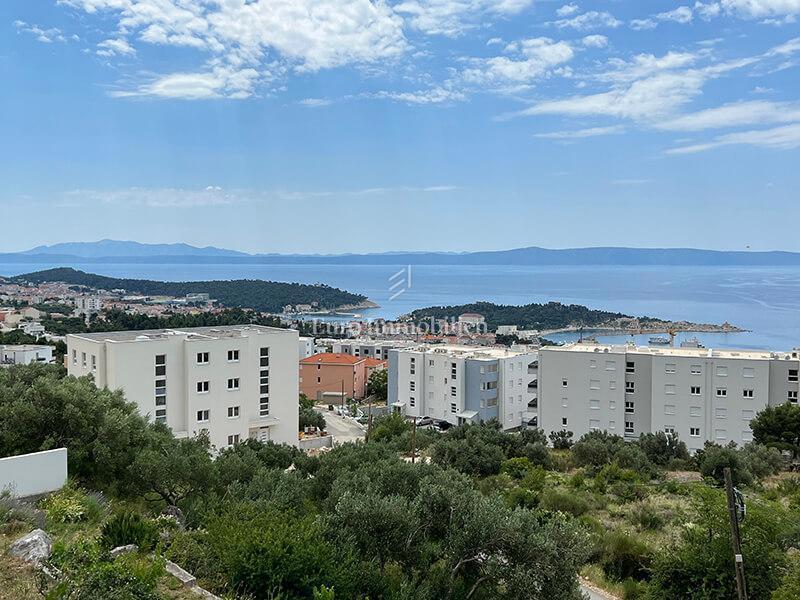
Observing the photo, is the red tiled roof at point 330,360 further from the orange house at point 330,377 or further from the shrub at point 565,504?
the shrub at point 565,504

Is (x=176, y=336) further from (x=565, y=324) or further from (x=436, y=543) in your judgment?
(x=565, y=324)

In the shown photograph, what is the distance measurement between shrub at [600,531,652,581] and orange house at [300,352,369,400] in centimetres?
3792

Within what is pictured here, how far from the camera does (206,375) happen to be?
74.6ft

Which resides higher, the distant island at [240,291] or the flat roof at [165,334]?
the flat roof at [165,334]

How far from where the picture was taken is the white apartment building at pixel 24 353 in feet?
136

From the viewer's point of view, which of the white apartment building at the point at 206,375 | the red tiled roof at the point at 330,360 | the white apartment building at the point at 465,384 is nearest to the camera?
the white apartment building at the point at 206,375

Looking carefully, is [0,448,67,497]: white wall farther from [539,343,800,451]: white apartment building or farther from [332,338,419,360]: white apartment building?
[332,338,419,360]: white apartment building

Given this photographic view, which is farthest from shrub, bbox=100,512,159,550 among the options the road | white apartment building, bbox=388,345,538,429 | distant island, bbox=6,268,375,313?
distant island, bbox=6,268,375,313

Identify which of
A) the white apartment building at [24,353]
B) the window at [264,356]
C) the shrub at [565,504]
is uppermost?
the window at [264,356]

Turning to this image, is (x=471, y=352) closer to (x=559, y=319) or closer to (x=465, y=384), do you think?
(x=465, y=384)

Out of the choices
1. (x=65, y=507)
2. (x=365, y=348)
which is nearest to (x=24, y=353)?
(x=365, y=348)

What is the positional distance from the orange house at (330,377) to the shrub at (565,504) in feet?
116

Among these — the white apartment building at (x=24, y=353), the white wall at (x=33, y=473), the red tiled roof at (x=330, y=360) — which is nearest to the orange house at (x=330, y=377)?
the red tiled roof at (x=330, y=360)

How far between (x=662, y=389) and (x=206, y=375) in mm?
19246
